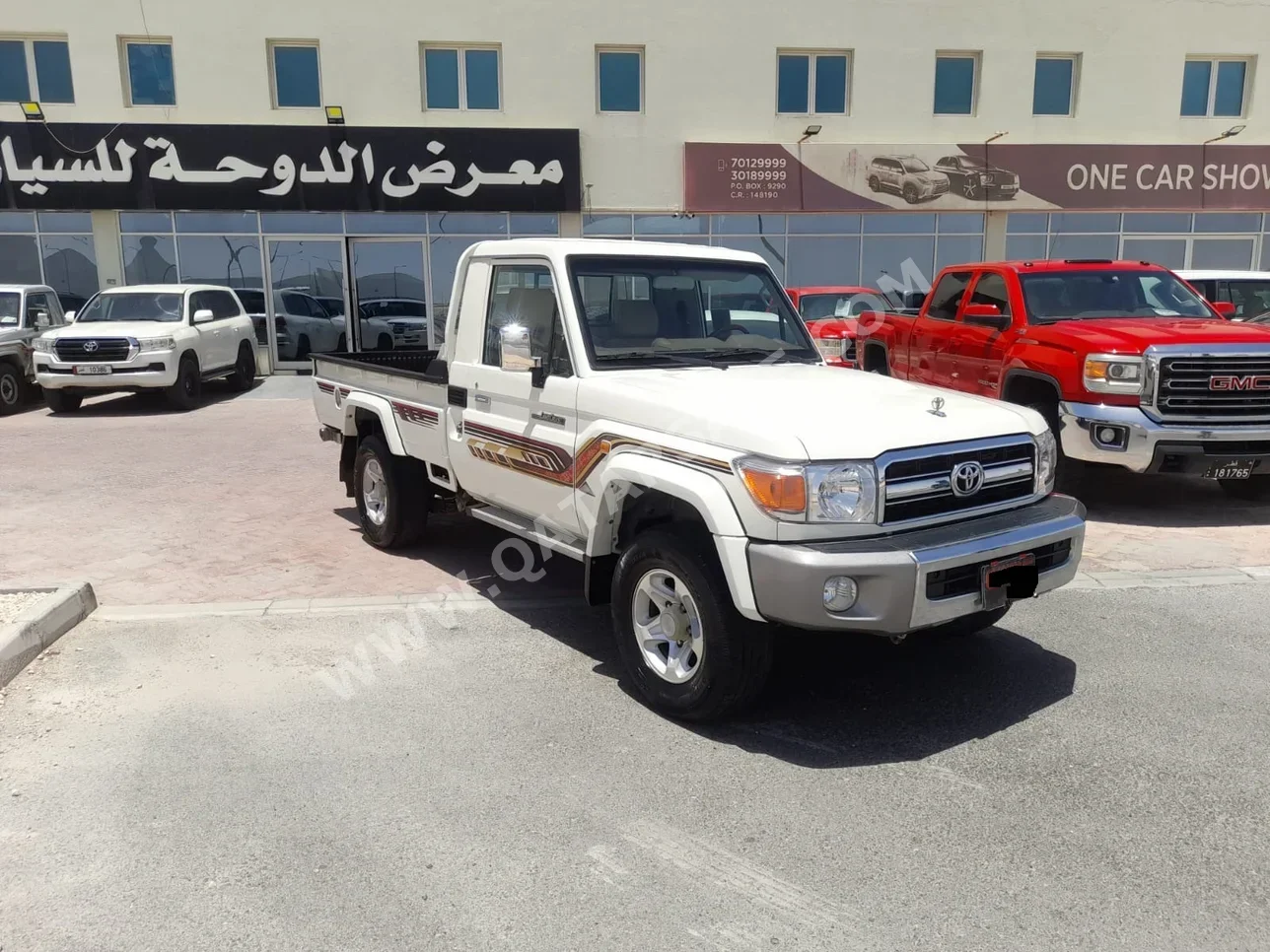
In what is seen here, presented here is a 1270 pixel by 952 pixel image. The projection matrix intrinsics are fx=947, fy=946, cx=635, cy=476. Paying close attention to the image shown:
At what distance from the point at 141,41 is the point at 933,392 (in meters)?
19.3

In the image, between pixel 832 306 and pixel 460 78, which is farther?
pixel 460 78

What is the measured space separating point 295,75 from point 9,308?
23.4 feet

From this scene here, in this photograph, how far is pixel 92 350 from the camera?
13.5 metres

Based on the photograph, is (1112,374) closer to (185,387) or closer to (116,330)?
(185,387)

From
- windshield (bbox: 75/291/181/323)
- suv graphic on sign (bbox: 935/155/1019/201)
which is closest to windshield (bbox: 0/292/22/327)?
windshield (bbox: 75/291/181/323)

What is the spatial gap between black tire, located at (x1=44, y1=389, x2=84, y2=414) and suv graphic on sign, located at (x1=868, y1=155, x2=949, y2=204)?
49.5ft

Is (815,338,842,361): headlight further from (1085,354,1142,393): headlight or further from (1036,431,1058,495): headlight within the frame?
(1036,431,1058,495): headlight

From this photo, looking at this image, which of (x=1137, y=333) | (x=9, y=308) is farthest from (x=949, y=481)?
(x=9, y=308)

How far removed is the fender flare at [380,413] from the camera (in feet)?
20.3

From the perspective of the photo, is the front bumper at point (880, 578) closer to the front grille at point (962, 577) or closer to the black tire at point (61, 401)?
the front grille at point (962, 577)

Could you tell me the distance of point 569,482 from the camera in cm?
456

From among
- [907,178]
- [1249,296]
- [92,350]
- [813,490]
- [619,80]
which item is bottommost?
[92,350]

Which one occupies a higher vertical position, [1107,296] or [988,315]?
[1107,296]

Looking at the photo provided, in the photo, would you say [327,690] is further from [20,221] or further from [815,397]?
[20,221]
